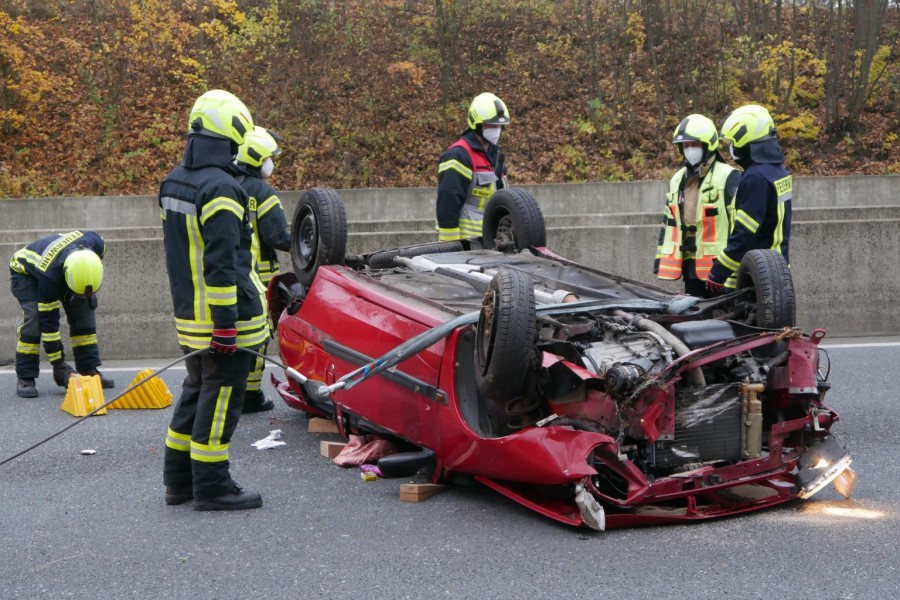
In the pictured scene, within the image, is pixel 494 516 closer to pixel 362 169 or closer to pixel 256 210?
pixel 256 210

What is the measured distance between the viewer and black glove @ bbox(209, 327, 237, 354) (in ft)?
16.7

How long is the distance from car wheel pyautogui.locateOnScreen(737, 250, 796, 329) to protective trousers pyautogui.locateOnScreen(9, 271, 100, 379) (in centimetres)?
527

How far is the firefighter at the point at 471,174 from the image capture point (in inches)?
326

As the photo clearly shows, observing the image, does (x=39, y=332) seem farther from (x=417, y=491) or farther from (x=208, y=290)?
(x=417, y=491)

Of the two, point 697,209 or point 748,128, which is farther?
point 697,209

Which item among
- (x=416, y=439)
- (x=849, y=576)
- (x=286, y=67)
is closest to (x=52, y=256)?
(x=416, y=439)

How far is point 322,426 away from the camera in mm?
6914

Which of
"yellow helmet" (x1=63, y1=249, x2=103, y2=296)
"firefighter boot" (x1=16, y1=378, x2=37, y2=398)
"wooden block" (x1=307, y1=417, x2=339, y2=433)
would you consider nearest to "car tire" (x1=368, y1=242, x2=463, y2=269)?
"wooden block" (x1=307, y1=417, x2=339, y2=433)

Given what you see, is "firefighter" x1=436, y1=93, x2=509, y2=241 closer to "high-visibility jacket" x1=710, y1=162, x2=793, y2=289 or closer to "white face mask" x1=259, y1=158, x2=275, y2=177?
"white face mask" x1=259, y1=158, x2=275, y2=177

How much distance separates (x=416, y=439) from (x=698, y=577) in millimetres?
1750

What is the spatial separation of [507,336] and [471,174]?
151 inches

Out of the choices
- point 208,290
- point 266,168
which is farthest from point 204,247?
point 266,168

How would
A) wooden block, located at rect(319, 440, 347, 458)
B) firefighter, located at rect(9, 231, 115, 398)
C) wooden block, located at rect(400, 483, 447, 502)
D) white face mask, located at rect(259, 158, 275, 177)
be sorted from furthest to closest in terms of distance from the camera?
firefighter, located at rect(9, 231, 115, 398) → white face mask, located at rect(259, 158, 275, 177) → wooden block, located at rect(319, 440, 347, 458) → wooden block, located at rect(400, 483, 447, 502)

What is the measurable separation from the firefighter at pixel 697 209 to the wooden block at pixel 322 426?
253 centimetres
